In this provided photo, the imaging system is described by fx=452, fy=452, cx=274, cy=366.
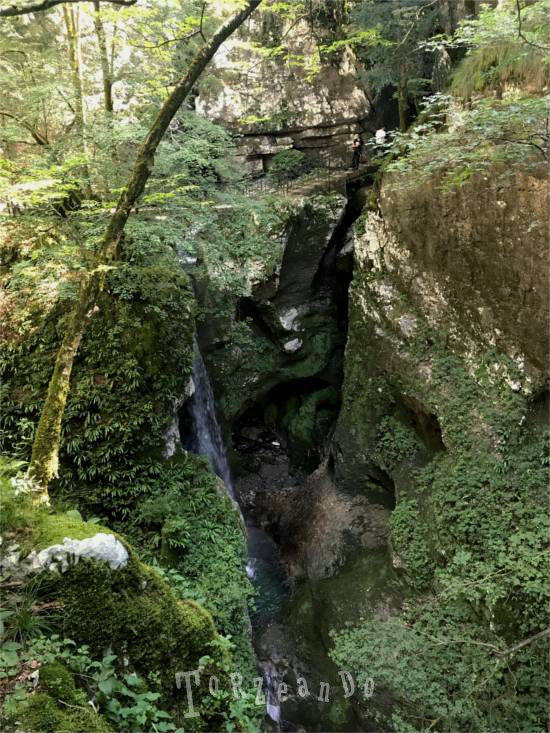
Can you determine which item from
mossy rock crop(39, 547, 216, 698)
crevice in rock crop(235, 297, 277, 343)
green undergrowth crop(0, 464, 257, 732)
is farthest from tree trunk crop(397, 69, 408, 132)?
mossy rock crop(39, 547, 216, 698)

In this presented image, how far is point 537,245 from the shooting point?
7.89 meters

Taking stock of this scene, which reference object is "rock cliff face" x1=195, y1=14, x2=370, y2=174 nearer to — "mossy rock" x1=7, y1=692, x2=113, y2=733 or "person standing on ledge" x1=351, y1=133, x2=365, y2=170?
"person standing on ledge" x1=351, y1=133, x2=365, y2=170

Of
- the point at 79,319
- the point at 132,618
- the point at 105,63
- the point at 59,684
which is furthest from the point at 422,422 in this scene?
the point at 105,63

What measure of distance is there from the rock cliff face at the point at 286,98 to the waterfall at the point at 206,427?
27.1ft

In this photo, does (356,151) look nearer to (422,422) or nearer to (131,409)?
(422,422)

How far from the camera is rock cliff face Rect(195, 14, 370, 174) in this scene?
15.1 meters

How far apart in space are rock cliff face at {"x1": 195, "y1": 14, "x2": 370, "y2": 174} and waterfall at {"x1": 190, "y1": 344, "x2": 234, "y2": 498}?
826cm

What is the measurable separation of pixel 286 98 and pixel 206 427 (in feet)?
38.5

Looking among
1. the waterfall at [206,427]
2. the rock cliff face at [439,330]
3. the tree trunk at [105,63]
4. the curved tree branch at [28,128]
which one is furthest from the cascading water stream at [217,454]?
the tree trunk at [105,63]

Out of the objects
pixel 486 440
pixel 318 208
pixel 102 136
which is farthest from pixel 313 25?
pixel 486 440

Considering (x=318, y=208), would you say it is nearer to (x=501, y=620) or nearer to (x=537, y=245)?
(x=537, y=245)

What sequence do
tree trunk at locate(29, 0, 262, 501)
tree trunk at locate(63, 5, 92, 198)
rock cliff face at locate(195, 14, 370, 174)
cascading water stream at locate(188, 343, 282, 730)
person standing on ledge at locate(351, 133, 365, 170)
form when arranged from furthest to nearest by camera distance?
rock cliff face at locate(195, 14, 370, 174)
person standing on ledge at locate(351, 133, 365, 170)
cascading water stream at locate(188, 343, 282, 730)
tree trunk at locate(63, 5, 92, 198)
tree trunk at locate(29, 0, 262, 501)

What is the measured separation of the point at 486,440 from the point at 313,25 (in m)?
14.5

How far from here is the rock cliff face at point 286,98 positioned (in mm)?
15094
